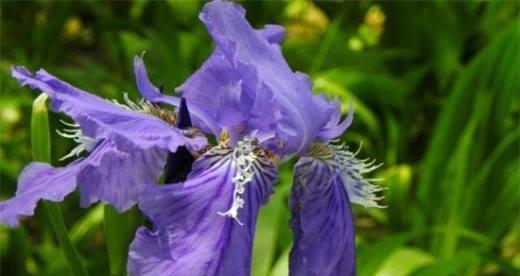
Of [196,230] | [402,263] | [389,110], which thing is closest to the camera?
[196,230]

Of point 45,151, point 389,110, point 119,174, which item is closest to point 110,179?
point 119,174

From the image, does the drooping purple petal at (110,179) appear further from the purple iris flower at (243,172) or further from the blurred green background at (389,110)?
the blurred green background at (389,110)

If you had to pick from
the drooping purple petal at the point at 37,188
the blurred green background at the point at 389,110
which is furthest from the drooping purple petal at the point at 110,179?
the blurred green background at the point at 389,110

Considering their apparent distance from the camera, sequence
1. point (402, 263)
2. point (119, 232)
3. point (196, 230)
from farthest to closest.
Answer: point (402, 263), point (119, 232), point (196, 230)

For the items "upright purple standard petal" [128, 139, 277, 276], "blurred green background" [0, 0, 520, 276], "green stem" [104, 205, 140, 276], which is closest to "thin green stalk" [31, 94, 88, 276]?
"green stem" [104, 205, 140, 276]

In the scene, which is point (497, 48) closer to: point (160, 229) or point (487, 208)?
point (487, 208)

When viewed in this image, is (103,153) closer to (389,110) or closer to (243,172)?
(243,172)

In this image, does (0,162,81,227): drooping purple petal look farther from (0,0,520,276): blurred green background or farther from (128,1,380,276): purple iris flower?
(0,0,520,276): blurred green background
